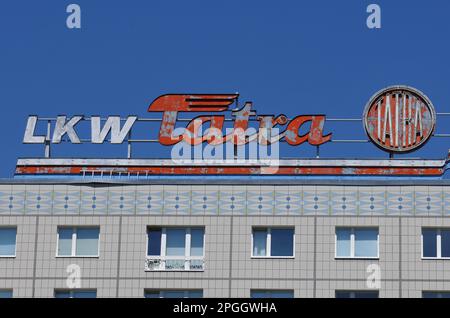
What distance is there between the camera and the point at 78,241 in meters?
53.2

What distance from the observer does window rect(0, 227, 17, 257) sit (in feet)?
174

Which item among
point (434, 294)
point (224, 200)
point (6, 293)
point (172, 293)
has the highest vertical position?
point (224, 200)

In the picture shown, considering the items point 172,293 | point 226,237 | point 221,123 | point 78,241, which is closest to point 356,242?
point 226,237

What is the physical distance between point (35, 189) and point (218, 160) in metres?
7.78

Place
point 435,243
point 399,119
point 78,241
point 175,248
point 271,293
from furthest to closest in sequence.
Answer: point 399,119 < point 78,241 < point 175,248 < point 435,243 < point 271,293

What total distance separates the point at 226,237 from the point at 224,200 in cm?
153

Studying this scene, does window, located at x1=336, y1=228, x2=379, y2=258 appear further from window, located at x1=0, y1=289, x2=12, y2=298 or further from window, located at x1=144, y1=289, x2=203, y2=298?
window, located at x1=0, y1=289, x2=12, y2=298

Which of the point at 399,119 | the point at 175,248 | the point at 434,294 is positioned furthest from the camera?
the point at 399,119

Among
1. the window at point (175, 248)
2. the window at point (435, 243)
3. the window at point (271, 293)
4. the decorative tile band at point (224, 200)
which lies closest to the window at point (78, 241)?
the decorative tile band at point (224, 200)

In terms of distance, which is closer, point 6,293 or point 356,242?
point 6,293

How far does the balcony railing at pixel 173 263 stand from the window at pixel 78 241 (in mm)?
2273

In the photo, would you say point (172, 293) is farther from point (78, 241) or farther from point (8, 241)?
point (8, 241)
